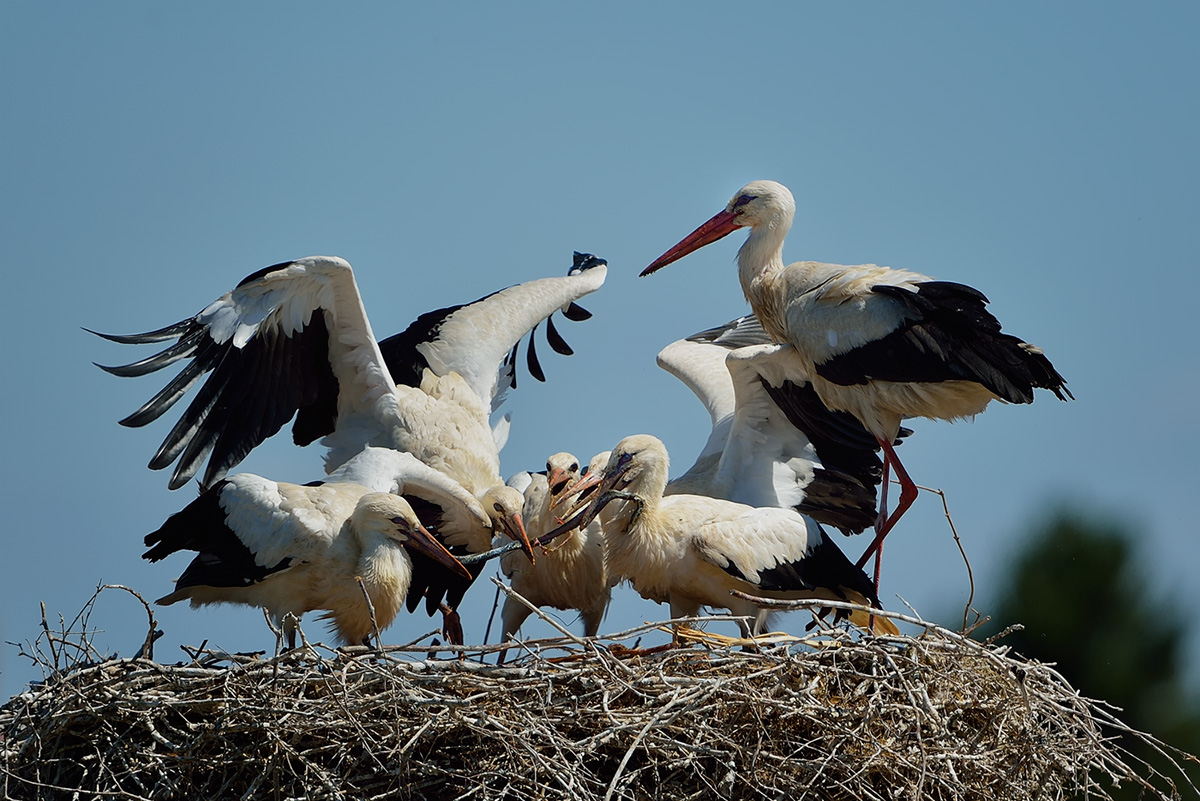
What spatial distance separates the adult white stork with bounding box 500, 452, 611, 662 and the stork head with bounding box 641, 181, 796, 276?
62.4 inches

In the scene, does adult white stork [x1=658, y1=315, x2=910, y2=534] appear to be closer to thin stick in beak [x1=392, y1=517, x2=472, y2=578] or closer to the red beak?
the red beak

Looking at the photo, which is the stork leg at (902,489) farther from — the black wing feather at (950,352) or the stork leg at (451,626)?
the stork leg at (451,626)

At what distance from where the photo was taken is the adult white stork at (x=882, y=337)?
576 cm

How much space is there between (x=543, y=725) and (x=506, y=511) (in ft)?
6.06

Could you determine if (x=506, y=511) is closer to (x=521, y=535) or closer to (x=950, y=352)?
(x=521, y=535)

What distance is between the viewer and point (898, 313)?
5996 mm

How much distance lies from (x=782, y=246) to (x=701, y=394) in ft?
3.67

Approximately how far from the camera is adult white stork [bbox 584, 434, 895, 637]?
537 cm

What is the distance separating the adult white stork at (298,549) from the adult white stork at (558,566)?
541 mm

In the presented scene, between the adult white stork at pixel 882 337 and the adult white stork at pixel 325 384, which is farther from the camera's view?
the adult white stork at pixel 325 384

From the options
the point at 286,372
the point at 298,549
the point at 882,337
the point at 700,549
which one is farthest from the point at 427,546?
the point at 882,337

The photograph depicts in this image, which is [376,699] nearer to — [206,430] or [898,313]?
[206,430]

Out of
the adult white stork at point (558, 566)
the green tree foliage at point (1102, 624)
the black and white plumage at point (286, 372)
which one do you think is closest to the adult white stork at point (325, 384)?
the black and white plumage at point (286, 372)

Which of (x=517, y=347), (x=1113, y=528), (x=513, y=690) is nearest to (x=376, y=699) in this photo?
(x=513, y=690)
